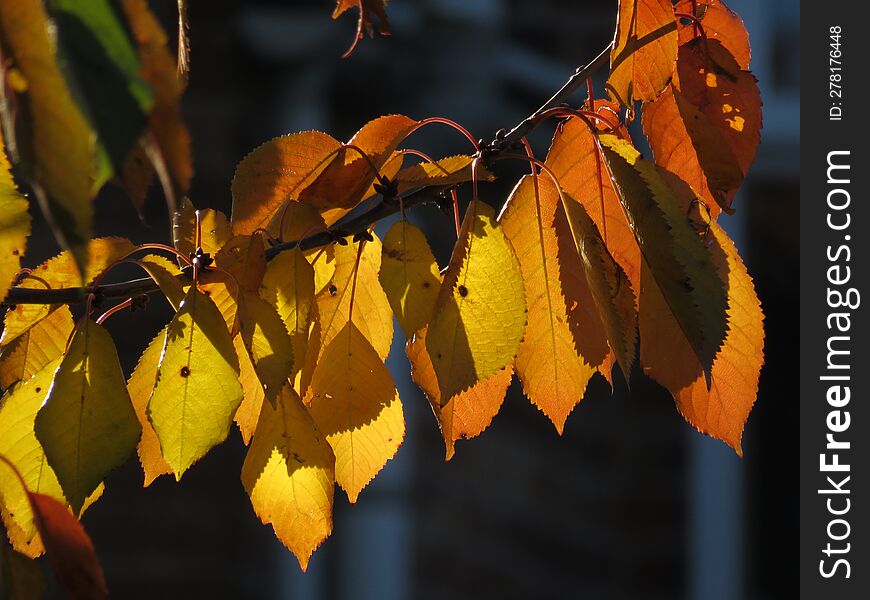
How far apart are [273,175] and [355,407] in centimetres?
15

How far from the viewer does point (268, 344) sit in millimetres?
560

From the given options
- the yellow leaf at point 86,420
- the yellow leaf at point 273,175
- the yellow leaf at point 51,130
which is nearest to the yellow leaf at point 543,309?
the yellow leaf at point 273,175

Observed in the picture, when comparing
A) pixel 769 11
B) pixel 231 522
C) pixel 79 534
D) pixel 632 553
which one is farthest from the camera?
pixel 769 11

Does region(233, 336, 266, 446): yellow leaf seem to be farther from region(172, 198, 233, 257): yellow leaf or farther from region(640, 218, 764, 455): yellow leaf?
region(640, 218, 764, 455): yellow leaf

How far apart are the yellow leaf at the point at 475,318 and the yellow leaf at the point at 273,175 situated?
131 mm

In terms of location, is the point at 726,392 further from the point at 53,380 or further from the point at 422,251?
the point at 53,380

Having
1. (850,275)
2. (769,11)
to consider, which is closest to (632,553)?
(850,275)

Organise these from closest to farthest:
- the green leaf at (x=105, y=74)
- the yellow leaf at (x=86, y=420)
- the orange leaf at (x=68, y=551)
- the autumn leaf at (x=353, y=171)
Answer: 1. the green leaf at (x=105, y=74)
2. the orange leaf at (x=68, y=551)
3. the yellow leaf at (x=86, y=420)
4. the autumn leaf at (x=353, y=171)

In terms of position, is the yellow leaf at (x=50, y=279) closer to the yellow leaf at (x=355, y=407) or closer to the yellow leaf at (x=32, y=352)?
the yellow leaf at (x=32, y=352)

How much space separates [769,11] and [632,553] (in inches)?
59.6

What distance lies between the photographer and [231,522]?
250cm

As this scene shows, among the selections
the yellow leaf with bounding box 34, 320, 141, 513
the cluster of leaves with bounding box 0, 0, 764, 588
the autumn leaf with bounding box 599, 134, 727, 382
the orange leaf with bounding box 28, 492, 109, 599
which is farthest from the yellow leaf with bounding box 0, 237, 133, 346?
the autumn leaf with bounding box 599, 134, 727, 382

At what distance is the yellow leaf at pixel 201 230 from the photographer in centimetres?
66

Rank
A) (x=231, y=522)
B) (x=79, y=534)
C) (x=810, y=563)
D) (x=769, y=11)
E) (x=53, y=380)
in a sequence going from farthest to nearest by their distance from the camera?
1. (x=769, y=11)
2. (x=231, y=522)
3. (x=810, y=563)
4. (x=53, y=380)
5. (x=79, y=534)
